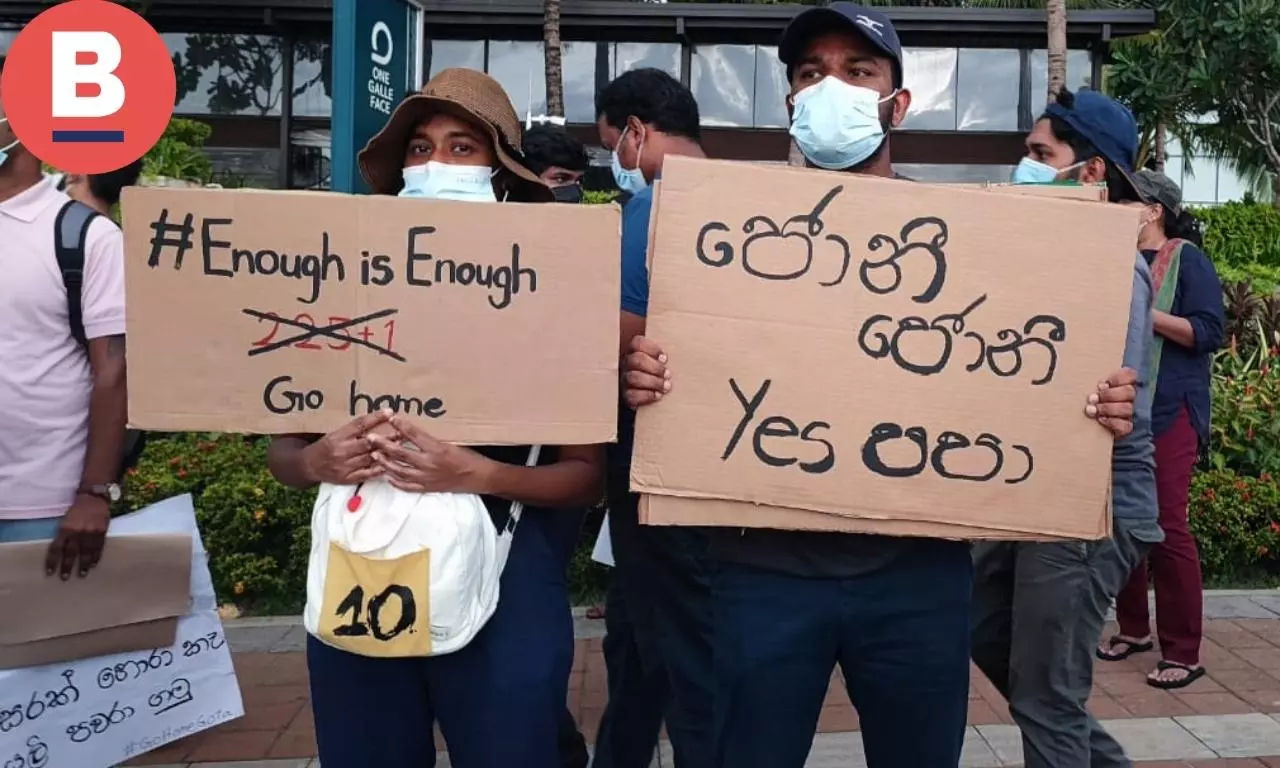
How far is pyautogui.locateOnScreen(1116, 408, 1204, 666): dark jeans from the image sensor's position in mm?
4047

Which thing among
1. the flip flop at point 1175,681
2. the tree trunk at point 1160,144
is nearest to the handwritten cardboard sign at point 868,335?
the flip flop at point 1175,681

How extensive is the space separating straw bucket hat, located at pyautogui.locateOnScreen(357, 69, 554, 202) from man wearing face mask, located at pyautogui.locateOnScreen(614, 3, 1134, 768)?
0.55m

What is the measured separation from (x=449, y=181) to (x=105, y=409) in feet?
4.03

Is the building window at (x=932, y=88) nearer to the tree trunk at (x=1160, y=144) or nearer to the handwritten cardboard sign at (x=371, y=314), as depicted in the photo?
the tree trunk at (x=1160, y=144)

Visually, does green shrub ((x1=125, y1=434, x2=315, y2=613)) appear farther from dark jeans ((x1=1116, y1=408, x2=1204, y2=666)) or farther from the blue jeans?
dark jeans ((x1=1116, y1=408, x2=1204, y2=666))

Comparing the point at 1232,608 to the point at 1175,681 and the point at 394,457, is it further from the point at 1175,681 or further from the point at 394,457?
the point at 394,457

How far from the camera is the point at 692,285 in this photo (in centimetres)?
187

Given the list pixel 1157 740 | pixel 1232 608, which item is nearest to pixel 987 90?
pixel 1232 608

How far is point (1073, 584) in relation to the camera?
2.60m

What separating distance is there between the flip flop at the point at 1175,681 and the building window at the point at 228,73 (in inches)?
638

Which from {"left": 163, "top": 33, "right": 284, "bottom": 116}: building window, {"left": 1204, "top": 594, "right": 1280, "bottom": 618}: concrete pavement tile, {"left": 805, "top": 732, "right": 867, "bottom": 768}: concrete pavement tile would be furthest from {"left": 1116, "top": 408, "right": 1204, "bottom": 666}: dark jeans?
{"left": 163, "top": 33, "right": 284, "bottom": 116}: building window

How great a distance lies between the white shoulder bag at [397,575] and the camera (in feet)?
5.88

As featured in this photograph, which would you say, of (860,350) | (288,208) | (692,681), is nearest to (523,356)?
(288,208)

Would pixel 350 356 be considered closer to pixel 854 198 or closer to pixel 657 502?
pixel 657 502
